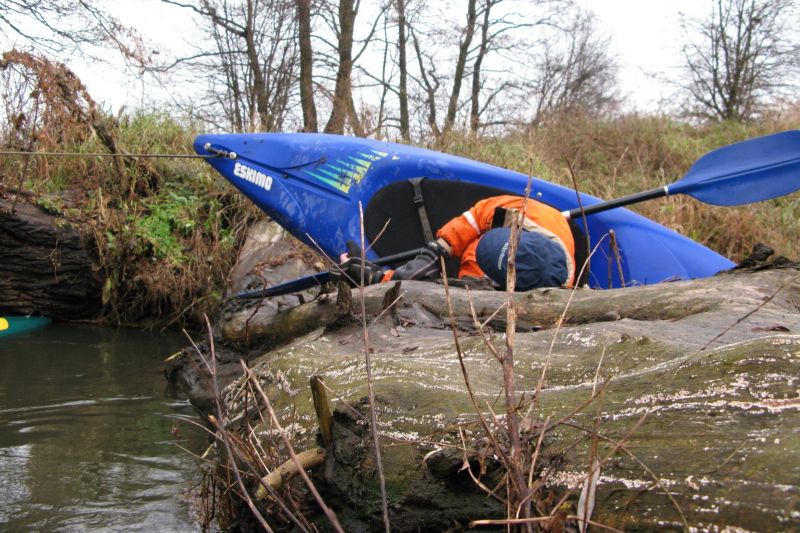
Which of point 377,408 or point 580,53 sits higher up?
point 580,53

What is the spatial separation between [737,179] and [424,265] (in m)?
2.41

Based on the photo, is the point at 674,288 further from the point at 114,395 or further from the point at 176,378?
the point at 114,395

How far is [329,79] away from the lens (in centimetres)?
1249

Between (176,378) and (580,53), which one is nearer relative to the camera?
(176,378)

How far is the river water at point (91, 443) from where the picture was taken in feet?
8.77

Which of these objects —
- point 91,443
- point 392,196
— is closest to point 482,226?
point 392,196

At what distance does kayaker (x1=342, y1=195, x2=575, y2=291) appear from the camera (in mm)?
3838

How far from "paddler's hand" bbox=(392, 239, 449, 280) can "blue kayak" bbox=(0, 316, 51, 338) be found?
3.89 m

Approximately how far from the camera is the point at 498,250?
3910 millimetres

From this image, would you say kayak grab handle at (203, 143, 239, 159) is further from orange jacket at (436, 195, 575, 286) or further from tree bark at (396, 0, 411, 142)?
tree bark at (396, 0, 411, 142)

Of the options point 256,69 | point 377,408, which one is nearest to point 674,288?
point 377,408

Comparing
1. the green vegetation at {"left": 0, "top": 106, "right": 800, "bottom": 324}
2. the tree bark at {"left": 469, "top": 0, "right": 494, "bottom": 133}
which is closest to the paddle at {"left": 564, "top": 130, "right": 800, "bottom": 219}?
the green vegetation at {"left": 0, "top": 106, "right": 800, "bottom": 324}

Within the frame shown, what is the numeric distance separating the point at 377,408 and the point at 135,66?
8.50 meters

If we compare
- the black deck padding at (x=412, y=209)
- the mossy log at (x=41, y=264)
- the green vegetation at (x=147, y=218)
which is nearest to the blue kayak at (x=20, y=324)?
the mossy log at (x=41, y=264)
